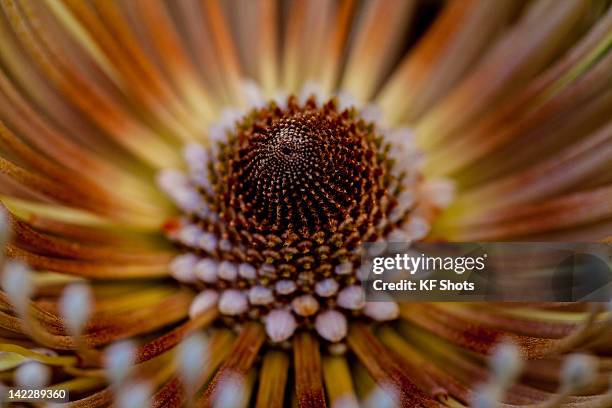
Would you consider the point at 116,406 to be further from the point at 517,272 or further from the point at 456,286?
the point at 517,272

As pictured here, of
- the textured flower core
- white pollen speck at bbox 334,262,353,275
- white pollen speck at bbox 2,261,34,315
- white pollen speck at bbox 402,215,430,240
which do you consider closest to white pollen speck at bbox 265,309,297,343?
the textured flower core

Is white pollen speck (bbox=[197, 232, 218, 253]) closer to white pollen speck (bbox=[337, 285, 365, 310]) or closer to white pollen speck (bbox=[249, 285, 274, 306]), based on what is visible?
white pollen speck (bbox=[249, 285, 274, 306])

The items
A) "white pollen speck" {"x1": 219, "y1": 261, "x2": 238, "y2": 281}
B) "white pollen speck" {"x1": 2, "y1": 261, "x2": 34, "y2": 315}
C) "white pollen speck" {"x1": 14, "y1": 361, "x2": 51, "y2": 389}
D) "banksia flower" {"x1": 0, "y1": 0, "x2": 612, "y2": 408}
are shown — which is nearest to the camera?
"white pollen speck" {"x1": 2, "y1": 261, "x2": 34, "y2": 315}

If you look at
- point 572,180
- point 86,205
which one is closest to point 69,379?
point 86,205

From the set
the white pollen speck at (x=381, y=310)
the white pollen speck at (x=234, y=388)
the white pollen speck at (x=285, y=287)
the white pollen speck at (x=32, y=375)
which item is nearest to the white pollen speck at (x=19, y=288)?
the white pollen speck at (x=32, y=375)

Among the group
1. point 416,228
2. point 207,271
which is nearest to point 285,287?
point 207,271

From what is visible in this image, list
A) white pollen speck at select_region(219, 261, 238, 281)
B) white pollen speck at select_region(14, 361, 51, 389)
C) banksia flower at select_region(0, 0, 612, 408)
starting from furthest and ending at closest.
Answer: white pollen speck at select_region(219, 261, 238, 281) < banksia flower at select_region(0, 0, 612, 408) < white pollen speck at select_region(14, 361, 51, 389)
